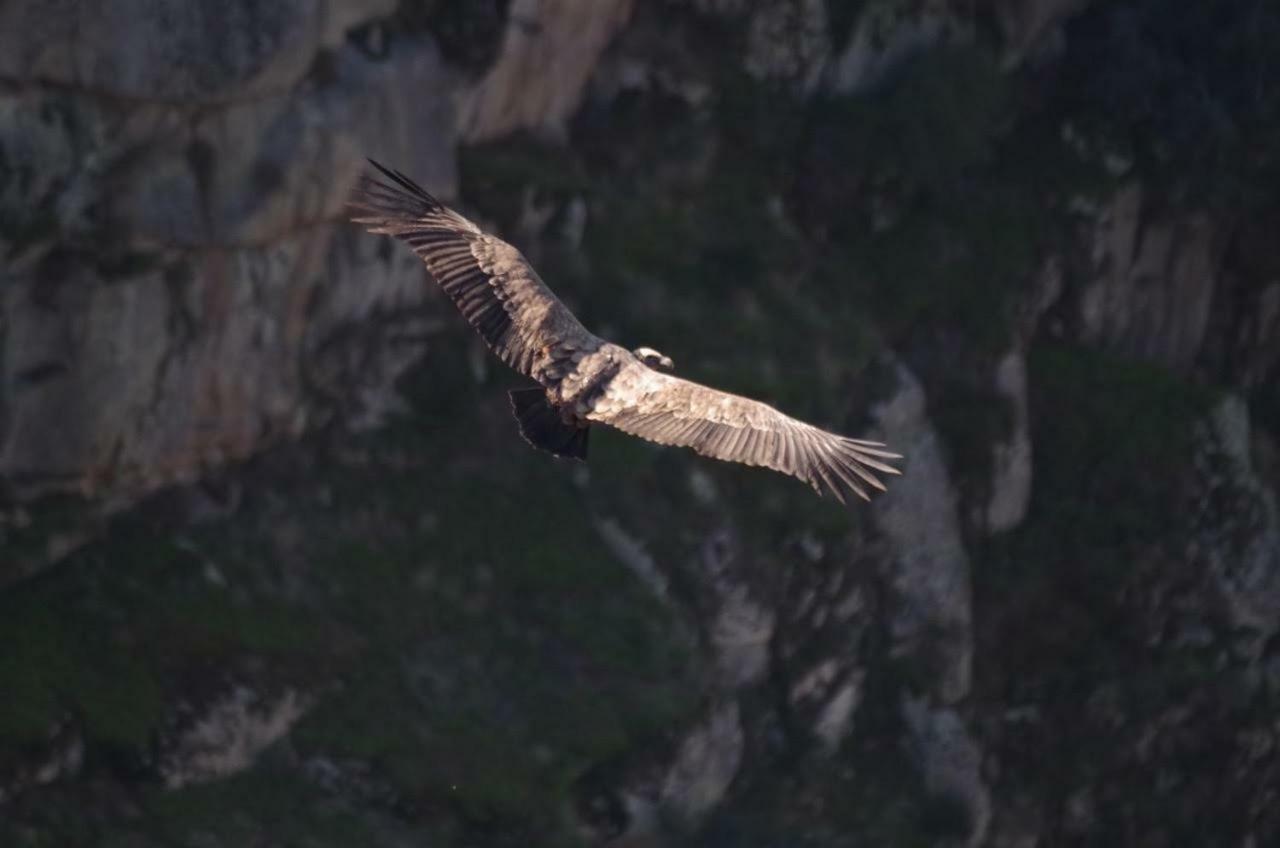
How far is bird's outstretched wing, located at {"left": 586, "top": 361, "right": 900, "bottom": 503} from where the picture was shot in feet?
52.2

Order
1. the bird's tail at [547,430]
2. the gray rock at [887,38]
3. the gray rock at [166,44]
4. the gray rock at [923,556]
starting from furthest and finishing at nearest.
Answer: the gray rock at [887,38]
the gray rock at [923,556]
the gray rock at [166,44]
the bird's tail at [547,430]

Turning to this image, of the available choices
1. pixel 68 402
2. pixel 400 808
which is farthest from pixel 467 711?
pixel 68 402

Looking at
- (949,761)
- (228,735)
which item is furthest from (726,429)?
(949,761)

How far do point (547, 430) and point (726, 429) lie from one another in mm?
1380

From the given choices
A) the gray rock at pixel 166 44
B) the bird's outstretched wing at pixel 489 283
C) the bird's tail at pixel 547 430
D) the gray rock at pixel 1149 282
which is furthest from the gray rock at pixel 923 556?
the bird's tail at pixel 547 430

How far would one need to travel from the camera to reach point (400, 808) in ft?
80.4

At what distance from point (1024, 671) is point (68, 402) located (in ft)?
52.6

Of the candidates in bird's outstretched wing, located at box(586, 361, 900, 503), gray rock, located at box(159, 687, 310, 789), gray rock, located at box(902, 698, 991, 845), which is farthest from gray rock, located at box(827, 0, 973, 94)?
bird's outstretched wing, located at box(586, 361, 900, 503)

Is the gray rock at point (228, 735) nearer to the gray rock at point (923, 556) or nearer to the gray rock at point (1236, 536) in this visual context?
the gray rock at point (923, 556)

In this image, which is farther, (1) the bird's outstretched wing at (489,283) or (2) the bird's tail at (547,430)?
(1) the bird's outstretched wing at (489,283)

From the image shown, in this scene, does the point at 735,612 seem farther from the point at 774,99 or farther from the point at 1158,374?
the point at 1158,374

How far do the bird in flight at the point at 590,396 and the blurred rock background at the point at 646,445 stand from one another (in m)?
7.50

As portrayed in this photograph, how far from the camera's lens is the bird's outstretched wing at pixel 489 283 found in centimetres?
1638

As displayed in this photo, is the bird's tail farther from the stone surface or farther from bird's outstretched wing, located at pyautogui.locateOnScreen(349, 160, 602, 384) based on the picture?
the stone surface
